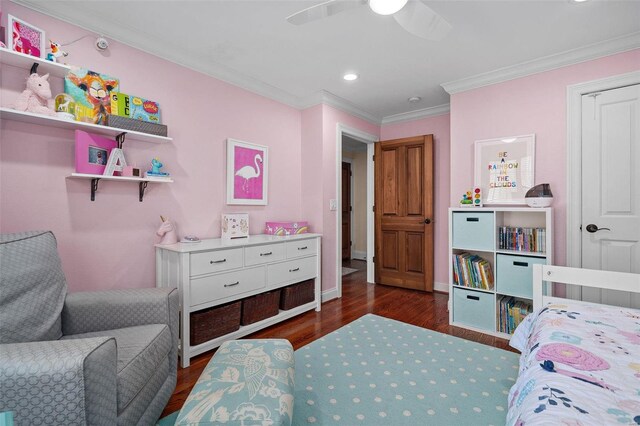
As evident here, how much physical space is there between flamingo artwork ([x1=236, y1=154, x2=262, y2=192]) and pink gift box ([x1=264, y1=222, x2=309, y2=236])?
466 millimetres

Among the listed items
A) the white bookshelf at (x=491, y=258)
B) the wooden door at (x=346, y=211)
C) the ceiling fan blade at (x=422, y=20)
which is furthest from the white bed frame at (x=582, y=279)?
the wooden door at (x=346, y=211)

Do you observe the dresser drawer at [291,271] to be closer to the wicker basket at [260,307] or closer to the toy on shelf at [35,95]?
the wicker basket at [260,307]

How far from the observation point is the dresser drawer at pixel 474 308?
108 inches

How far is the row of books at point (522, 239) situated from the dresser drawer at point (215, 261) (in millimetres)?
2367

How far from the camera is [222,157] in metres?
2.96

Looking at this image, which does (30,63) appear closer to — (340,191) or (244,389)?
(244,389)

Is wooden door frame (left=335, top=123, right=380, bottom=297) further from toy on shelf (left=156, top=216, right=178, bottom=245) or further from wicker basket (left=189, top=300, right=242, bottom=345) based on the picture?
toy on shelf (left=156, top=216, right=178, bottom=245)

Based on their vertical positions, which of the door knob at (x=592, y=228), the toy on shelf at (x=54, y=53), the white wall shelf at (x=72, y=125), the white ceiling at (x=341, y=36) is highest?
the white ceiling at (x=341, y=36)

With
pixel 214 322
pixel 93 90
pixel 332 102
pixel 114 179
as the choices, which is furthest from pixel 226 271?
pixel 332 102

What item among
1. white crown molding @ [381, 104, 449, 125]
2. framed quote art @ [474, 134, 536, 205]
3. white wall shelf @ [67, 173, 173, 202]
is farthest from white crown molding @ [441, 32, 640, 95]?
white wall shelf @ [67, 173, 173, 202]

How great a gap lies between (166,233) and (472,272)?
2.73m

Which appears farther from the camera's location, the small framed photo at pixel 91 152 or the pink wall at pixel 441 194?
the pink wall at pixel 441 194

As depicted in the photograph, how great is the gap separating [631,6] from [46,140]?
3.93 m

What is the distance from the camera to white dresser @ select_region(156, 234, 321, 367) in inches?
86.4
